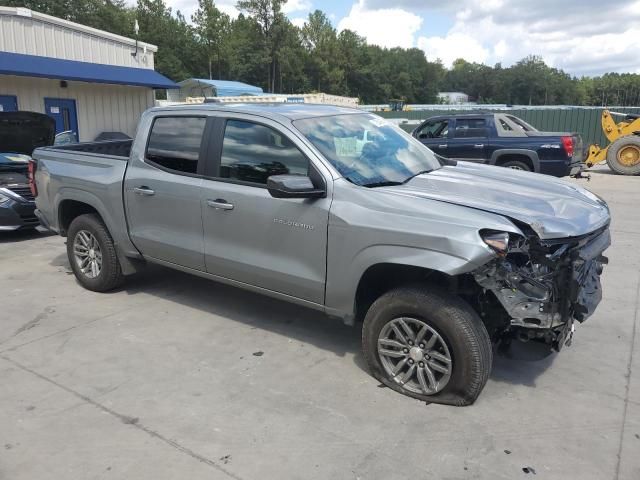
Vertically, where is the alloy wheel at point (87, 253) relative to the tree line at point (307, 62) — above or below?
Result: below

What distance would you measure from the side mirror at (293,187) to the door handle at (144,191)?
153 cm

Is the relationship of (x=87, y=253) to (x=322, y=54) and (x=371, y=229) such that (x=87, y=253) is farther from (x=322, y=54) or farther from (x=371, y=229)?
(x=322, y=54)

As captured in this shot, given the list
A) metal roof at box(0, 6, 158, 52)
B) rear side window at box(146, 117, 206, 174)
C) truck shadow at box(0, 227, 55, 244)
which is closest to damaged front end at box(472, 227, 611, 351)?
rear side window at box(146, 117, 206, 174)

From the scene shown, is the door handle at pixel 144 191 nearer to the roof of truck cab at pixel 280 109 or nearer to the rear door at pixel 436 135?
the roof of truck cab at pixel 280 109

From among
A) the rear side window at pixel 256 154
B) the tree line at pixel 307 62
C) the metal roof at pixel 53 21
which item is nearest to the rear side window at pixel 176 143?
the rear side window at pixel 256 154

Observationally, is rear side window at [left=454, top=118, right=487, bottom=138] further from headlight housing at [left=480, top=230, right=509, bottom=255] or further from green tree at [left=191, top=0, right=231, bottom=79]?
green tree at [left=191, top=0, right=231, bottom=79]

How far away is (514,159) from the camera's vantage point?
12.4 metres

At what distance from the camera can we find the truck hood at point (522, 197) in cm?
339

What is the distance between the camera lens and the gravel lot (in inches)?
116

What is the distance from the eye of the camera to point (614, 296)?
5551mm

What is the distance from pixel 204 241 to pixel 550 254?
2649mm

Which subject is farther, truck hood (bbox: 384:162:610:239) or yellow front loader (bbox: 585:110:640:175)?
yellow front loader (bbox: 585:110:640:175)

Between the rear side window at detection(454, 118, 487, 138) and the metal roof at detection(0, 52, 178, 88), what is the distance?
921 cm

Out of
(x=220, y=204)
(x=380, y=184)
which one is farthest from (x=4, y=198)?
(x=380, y=184)
